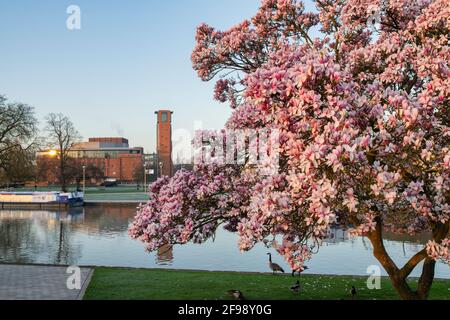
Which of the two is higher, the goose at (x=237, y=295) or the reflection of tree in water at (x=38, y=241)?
the goose at (x=237, y=295)

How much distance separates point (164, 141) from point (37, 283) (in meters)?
133

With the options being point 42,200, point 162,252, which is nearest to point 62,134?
point 42,200

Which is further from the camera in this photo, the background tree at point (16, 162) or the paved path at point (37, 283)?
the background tree at point (16, 162)

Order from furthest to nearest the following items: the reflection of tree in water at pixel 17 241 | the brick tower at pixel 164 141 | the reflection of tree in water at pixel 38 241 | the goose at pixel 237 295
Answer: the brick tower at pixel 164 141 → the reflection of tree in water at pixel 17 241 → the reflection of tree in water at pixel 38 241 → the goose at pixel 237 295

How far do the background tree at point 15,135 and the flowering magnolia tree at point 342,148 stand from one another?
44.2m

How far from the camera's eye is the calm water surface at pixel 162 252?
24258 millimetres

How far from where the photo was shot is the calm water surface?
24258 millimetres

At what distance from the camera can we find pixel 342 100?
23.0 ft

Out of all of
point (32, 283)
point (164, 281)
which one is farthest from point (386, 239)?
point (32, 283)

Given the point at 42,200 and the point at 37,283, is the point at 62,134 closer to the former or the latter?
the point at 42,200

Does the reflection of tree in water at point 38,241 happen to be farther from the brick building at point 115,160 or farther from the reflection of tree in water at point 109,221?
the brick building at point 115,160

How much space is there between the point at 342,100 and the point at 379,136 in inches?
29.9

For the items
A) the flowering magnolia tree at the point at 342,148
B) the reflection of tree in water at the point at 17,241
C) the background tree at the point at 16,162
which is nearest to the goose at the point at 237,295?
the flowering magnolia tree at the point at 342,148

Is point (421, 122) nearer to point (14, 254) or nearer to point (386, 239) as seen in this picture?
point (14, 254)
